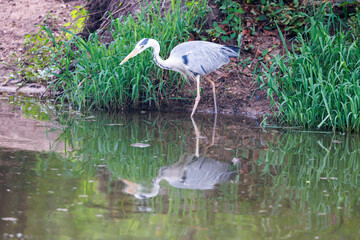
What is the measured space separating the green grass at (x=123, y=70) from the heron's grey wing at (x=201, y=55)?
65 centimetres

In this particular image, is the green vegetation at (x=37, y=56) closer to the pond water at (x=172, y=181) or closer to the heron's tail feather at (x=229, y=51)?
the pond water at (x=172, y=181)

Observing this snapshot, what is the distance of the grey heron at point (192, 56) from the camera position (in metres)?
7.46

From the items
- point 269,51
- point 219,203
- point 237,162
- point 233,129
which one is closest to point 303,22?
point 269,51

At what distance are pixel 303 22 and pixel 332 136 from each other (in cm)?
278

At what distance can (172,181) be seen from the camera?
463 centimetres

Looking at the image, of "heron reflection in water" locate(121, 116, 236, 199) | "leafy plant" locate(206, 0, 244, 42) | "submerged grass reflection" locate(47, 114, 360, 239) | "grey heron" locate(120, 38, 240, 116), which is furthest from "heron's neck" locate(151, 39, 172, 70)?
"heron reflection in water" locate(121, 116, 236, 199)

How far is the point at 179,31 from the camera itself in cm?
841

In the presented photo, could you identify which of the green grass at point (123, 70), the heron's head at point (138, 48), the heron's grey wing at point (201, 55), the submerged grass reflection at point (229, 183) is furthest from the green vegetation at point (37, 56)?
the submerged grass reflection at point (229, 183)

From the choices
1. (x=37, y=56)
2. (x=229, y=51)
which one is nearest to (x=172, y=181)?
(x=229, y=51)

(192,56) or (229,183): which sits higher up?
(192,56)

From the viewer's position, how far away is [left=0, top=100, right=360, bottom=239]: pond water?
3514mm

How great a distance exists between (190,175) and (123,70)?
336 cm

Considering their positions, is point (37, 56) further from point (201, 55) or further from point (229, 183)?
point (229, 183)

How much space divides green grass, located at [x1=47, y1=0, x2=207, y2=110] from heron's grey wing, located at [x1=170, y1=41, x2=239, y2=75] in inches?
25.5
